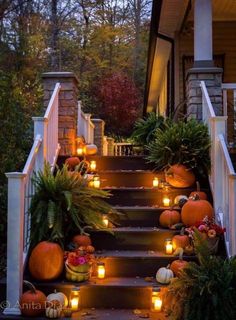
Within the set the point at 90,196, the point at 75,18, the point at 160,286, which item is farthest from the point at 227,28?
the point at 75,18

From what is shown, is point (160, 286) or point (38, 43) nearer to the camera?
point (160, 286)

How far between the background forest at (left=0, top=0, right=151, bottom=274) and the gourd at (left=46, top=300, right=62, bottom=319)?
10.4 m

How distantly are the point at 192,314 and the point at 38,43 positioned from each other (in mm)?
16059

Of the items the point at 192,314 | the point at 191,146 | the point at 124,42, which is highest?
the point at 124,42

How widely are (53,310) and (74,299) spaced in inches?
9.8

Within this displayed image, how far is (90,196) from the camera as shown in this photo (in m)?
4.53

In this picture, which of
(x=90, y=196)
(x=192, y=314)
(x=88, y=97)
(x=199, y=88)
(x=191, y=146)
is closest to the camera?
(x=192, y=314)

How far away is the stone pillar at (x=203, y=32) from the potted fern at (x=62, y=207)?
2.97 meters

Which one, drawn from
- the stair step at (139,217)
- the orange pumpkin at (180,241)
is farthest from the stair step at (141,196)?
the orange pumpkin at (180,241)

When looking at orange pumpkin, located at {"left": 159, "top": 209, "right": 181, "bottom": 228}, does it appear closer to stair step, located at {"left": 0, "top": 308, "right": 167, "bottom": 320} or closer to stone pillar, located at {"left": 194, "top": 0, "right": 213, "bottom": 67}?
stair step, located at {"left": 0, "top": 308, "right": 167, "bottom": 320}

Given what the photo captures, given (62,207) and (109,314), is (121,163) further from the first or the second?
(109,314)

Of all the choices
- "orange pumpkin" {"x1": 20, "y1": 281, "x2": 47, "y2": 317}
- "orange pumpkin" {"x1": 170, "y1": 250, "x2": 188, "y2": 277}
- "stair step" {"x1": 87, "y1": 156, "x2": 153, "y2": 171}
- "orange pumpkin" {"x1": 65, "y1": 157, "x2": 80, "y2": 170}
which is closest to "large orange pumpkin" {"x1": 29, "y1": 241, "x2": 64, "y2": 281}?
"orange pumpkin" {"x1": 20, "y1": 281, "x2": 47, "y2": 317}

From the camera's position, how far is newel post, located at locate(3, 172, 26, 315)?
12.4 ft

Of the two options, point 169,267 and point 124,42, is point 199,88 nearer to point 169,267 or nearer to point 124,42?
point 169,267
